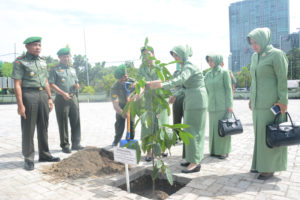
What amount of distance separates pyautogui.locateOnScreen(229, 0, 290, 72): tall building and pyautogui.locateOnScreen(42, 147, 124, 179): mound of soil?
94410 mm

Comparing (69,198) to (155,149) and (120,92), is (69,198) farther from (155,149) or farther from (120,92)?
(120,92)

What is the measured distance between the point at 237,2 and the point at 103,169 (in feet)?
393

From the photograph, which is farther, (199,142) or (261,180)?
(199,142)

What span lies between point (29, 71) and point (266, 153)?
4108 millimetres

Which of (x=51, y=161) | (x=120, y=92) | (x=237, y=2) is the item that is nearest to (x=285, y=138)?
(x=120, y=92)

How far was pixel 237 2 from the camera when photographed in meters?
106

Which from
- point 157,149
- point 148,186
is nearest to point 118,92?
point 148,186

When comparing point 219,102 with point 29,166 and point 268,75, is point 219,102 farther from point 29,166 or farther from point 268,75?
point 29,166

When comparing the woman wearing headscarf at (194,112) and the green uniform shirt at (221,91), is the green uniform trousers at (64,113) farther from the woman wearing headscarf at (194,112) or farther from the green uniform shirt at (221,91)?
the green uniform shirt at (221,91)

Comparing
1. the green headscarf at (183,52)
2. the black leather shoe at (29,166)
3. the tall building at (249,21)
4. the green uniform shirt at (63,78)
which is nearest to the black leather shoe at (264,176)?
the green headscarf at (183,52)

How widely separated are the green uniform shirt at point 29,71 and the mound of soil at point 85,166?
1517 millimetres

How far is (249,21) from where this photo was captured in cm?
10250

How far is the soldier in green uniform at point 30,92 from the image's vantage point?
397cm

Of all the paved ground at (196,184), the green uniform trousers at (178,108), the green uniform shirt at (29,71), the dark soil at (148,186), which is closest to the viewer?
the paved ground at (196,184)
